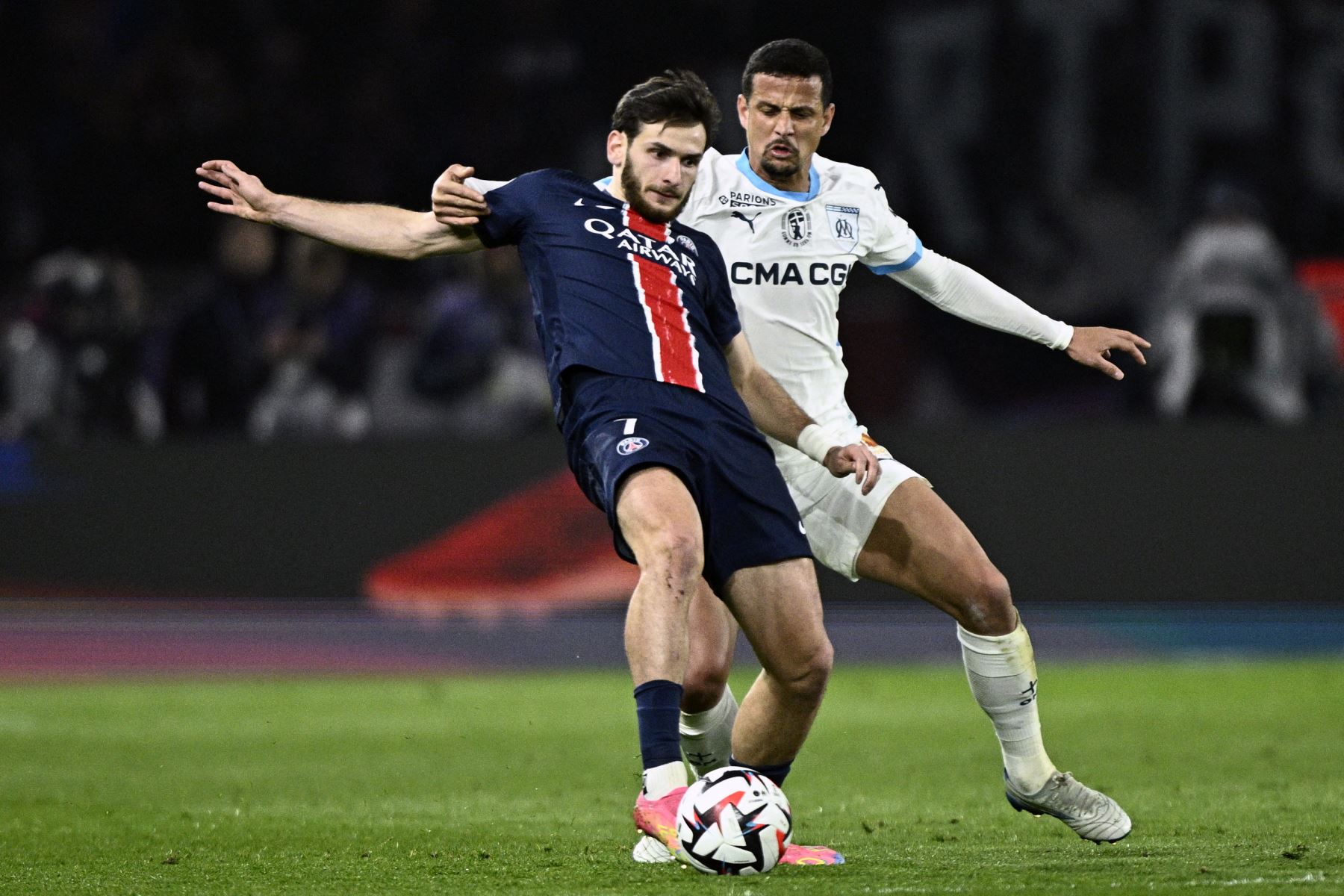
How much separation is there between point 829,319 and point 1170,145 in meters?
8.59

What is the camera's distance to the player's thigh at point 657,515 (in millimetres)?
4531

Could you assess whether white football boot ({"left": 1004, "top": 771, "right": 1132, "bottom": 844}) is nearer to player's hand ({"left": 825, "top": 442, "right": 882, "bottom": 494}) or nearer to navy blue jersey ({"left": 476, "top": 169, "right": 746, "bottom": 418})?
player's hand ({"left": 825, "top": 442, "right": 882, "bottom": 494})

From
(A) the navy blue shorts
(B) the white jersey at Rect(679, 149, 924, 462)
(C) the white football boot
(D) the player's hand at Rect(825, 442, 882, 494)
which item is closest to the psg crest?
(B) the white jersey at Rect(679, 149, 924, 462)

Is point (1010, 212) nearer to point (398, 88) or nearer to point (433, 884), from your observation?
point (398, 88)

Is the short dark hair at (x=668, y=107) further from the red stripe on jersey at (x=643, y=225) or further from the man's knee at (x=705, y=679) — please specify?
the man's knee at (x=705, y=679)

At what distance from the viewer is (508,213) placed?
5137 millimetres

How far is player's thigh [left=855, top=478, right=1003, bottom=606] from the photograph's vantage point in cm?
525

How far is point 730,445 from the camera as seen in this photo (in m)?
4.88

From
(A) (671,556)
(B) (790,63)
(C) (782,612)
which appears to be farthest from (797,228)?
(A) (671,556)

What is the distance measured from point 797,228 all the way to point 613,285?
84 centimetres

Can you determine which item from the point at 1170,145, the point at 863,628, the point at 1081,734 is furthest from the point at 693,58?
the point at 1081,734

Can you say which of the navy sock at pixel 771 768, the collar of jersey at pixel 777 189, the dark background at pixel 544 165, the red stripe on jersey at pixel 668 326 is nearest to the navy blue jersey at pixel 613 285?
the red stripe on jersey at pixel 668 326

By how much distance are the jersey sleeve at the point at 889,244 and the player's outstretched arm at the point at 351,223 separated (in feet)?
4.16

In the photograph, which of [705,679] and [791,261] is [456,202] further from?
[705,679]
